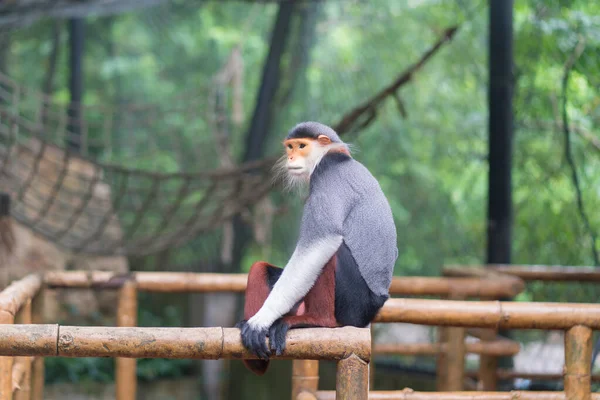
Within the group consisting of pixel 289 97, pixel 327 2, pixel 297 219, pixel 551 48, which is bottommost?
pixel 297 219

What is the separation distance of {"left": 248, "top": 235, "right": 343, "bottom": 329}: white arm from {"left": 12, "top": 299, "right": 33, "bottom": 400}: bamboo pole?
67 cm

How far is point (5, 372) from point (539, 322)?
1088mm

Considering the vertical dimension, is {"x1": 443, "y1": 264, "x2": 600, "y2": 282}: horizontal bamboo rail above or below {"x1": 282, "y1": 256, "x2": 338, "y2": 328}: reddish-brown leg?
above

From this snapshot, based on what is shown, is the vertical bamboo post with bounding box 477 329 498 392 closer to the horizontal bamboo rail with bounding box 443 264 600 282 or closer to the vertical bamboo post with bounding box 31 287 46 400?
the horizontal bamboo rail with bounding box 443 264 600 282

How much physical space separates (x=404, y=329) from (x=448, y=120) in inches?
56.5

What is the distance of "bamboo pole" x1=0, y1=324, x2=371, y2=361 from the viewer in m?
1.23

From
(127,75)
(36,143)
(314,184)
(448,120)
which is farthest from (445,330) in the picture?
(127,75)

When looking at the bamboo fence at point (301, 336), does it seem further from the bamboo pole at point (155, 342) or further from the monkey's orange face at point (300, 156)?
the monkey's orange face at point (300, 156)

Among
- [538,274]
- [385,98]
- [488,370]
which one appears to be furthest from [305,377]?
[385,98]

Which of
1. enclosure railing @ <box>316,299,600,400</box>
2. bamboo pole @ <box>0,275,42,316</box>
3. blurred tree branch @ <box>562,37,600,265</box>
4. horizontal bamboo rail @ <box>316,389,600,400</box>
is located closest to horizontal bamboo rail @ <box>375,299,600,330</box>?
enclosure railing @ <box>316,299,600,400</box>

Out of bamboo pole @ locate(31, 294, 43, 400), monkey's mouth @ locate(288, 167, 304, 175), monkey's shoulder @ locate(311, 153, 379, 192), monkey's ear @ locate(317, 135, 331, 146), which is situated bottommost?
bamboo pole @ locate(31, 294, 43, 400)

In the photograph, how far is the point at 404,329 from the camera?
16.0ft

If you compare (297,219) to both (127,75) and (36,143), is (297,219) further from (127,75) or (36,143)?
(127,75)

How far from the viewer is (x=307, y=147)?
1604 millimetres
